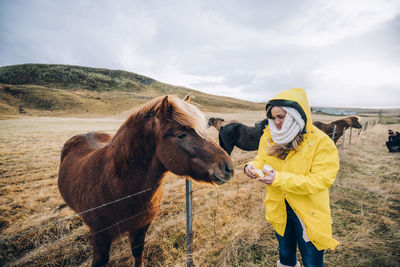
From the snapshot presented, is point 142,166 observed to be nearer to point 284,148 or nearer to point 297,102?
point 284,148

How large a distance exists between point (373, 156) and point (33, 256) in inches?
560

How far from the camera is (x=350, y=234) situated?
3.34 m

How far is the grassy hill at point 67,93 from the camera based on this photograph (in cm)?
3843

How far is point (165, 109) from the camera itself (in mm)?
1535

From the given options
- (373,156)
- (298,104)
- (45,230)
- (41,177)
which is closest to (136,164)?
(298,104)

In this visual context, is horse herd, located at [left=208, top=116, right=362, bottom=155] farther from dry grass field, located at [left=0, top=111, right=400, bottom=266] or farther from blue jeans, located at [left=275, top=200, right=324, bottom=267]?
blue jeans, located at [left=275, top=200, right=324, bottom=267]

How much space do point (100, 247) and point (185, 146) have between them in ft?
5.31

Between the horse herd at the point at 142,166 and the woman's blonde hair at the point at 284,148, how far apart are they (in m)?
0.63

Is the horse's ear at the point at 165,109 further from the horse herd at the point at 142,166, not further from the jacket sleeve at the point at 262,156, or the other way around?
the jacket sleeve at the point at 262,156

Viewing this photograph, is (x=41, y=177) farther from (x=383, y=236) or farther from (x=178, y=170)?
(x=383, y=236)

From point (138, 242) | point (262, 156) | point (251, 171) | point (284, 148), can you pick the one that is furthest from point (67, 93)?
point (284, 148)

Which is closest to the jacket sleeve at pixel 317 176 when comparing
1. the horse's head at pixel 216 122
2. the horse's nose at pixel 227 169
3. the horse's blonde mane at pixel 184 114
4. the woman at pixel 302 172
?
the woman at pixel 302 172

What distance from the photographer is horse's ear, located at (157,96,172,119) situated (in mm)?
1500

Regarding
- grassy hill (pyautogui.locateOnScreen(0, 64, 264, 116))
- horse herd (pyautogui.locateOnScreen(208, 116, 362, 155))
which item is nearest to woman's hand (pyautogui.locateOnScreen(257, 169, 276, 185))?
horse herd (pyautogui.locateOnScreen(208, 116, 362, 155))
